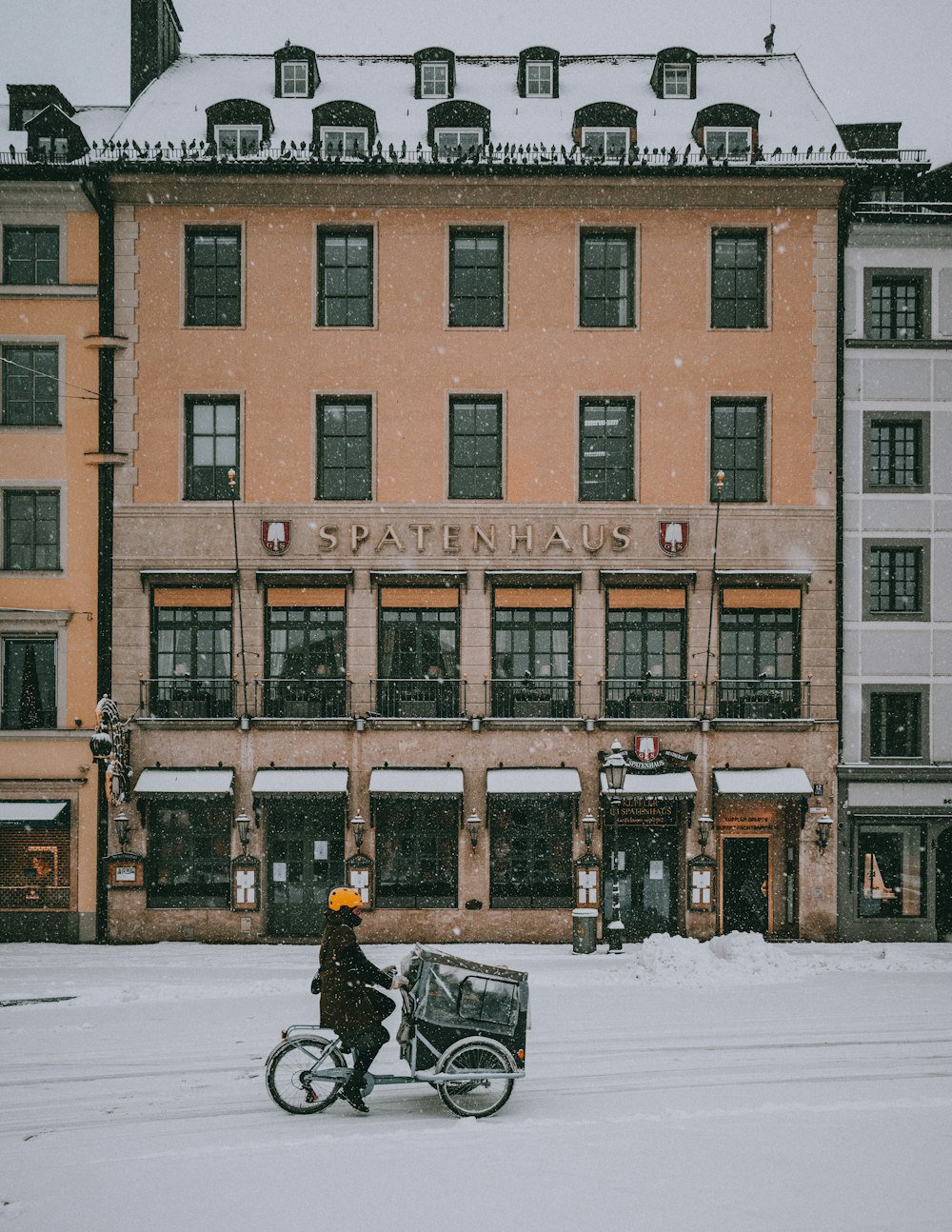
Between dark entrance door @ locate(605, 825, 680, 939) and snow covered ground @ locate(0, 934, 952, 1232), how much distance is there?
5.39 metres

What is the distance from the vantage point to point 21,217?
944 inches

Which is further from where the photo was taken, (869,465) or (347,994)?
(869,465)

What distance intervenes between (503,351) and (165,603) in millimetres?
8759

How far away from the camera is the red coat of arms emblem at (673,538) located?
77.7 ft

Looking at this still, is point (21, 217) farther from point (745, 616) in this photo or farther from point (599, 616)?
point (745, 616)

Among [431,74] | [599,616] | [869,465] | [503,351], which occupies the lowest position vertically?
[599,616]

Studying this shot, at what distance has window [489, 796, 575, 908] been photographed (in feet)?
77.0

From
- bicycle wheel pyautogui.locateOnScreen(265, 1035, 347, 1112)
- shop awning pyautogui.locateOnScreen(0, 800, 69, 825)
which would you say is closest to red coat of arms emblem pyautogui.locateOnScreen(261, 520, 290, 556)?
shop awning pyautogui.locateOnScreen(0, 800, 69, 825)

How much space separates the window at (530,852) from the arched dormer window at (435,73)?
16.3 meters

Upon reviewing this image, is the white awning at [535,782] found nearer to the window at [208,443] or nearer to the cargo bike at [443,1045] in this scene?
the window at [208,443]

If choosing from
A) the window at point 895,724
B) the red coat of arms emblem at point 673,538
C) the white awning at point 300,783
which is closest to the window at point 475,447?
the red coat of arms emblem at point 673,538

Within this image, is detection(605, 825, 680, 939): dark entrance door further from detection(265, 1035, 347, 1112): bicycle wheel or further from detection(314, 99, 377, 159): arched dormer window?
detection(314, 99, 377, 159): arched dormer window

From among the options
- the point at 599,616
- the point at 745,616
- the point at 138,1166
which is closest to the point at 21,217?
the point at 599,616

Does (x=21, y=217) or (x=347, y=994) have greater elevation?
(x=21, y=217)
